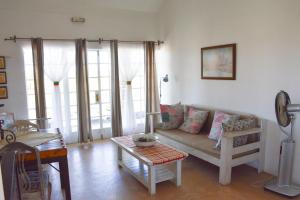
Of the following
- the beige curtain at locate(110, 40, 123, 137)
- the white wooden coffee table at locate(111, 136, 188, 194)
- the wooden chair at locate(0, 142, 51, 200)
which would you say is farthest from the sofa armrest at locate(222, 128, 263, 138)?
the beige curtain at locate(110, 40, 123, 137)

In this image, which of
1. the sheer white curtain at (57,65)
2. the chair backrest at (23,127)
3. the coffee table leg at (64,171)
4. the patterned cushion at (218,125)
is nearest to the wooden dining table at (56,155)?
the coffee table leg at (64,171)

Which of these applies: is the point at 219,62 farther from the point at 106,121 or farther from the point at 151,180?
the point at 106,121

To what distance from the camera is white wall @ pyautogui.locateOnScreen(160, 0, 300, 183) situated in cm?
292

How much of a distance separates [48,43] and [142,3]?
2.07m

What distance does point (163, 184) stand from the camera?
120 inches

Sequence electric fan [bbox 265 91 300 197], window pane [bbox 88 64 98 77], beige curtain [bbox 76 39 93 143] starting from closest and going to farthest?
electric fan [bbox 265 91 300 197] < beige curtain [bbox 76 39 93 143] < window pane [bbox 88 64 98 77]

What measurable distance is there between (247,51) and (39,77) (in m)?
3.50

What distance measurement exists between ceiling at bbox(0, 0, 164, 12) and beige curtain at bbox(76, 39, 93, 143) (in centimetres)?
70

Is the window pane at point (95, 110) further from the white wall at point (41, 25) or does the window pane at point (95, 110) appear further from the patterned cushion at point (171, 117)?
the patterned cushion at point (171, 117)

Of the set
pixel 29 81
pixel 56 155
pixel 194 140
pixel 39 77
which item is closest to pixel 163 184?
pixel 194 140

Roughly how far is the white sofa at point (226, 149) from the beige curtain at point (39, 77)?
240 centimetres

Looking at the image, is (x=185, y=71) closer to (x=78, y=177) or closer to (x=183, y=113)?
(x=183, y=113)

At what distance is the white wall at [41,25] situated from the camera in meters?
4.19

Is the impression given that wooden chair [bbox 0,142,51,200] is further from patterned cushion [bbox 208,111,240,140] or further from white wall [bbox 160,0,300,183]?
white wall [bbox 160,0,300,183]
